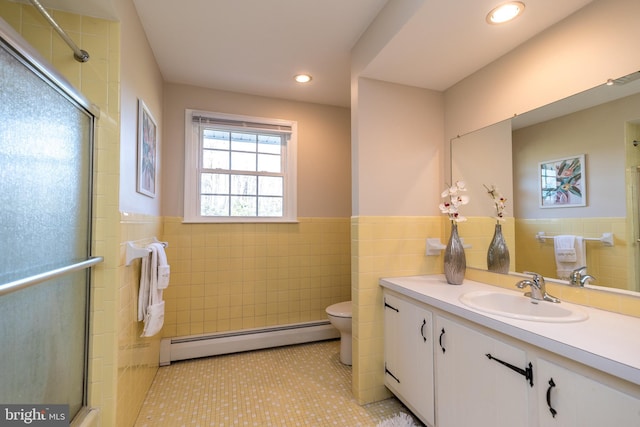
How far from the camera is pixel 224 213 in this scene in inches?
106

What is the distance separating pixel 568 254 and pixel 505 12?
4.08ft

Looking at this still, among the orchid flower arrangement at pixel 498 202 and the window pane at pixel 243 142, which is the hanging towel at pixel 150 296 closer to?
the window pane at pixel 243 142

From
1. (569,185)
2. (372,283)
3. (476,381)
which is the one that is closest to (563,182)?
(569,185)

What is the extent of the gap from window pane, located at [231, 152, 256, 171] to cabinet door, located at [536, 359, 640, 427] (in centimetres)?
254

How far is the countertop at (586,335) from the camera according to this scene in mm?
789

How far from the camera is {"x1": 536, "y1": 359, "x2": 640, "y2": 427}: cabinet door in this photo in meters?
0.77

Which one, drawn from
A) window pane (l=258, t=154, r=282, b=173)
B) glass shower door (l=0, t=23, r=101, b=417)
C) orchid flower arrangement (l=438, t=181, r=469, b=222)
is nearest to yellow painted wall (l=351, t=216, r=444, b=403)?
orchid flower arrangement (l=438, t=181, r=469, b=222)

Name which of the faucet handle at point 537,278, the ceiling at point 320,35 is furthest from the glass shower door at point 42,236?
the faucet handle at point 537,278

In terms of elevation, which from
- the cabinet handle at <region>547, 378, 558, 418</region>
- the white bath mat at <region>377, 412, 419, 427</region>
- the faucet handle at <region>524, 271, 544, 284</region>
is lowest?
the white bath mat at <region>377, 412, 419, 427</region>

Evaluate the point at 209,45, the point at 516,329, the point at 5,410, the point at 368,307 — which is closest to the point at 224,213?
the point at 209,45

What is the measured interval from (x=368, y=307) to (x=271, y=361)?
3.71 feet

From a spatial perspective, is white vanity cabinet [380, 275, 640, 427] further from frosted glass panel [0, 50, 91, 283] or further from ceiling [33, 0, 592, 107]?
frosted glass panel [0, 50, 91, 283]

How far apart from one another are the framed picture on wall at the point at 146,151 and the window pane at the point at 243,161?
2.31ft

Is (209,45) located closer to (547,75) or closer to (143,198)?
(143,198)
